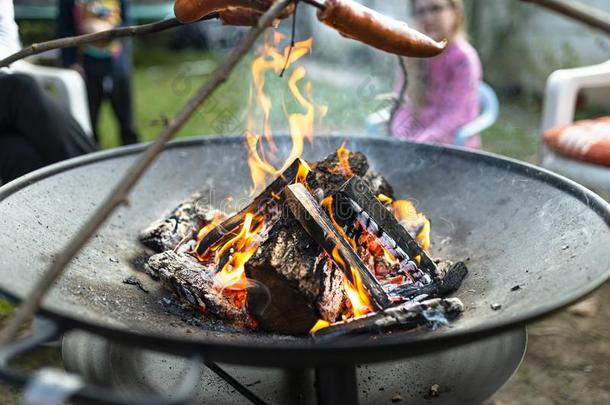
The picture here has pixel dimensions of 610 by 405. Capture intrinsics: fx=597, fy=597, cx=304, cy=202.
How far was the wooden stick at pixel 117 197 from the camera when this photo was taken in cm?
104

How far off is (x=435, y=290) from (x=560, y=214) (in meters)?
0.43

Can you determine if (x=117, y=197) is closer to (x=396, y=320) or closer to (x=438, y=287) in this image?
(x=396, y=320)

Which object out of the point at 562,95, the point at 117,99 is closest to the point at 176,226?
the point at 562,95

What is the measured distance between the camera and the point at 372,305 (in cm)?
160

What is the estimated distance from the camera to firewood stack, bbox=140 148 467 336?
1.53 m

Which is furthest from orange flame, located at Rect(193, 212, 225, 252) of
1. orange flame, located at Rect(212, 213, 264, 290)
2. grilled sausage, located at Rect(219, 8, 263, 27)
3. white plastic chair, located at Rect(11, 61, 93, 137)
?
white plastic chair, located at Rect(11, 61, 93, 137)

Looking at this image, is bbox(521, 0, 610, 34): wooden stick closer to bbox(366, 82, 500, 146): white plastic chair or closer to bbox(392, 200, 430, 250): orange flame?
bbox(392, 200, 430, 250): orange flame

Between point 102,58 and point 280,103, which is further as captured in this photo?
point 280,103

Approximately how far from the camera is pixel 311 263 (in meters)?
1.55

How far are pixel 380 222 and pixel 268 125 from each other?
736 millimetres

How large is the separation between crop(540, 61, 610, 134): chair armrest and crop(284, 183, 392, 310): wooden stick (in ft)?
7.15

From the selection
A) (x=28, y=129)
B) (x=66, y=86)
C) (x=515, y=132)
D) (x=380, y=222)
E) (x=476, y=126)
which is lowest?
(x=515, y=132)

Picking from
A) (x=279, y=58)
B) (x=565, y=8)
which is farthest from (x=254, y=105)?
(x=565, y=8)

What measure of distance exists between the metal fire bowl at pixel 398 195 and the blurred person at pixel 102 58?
2.58 meters
